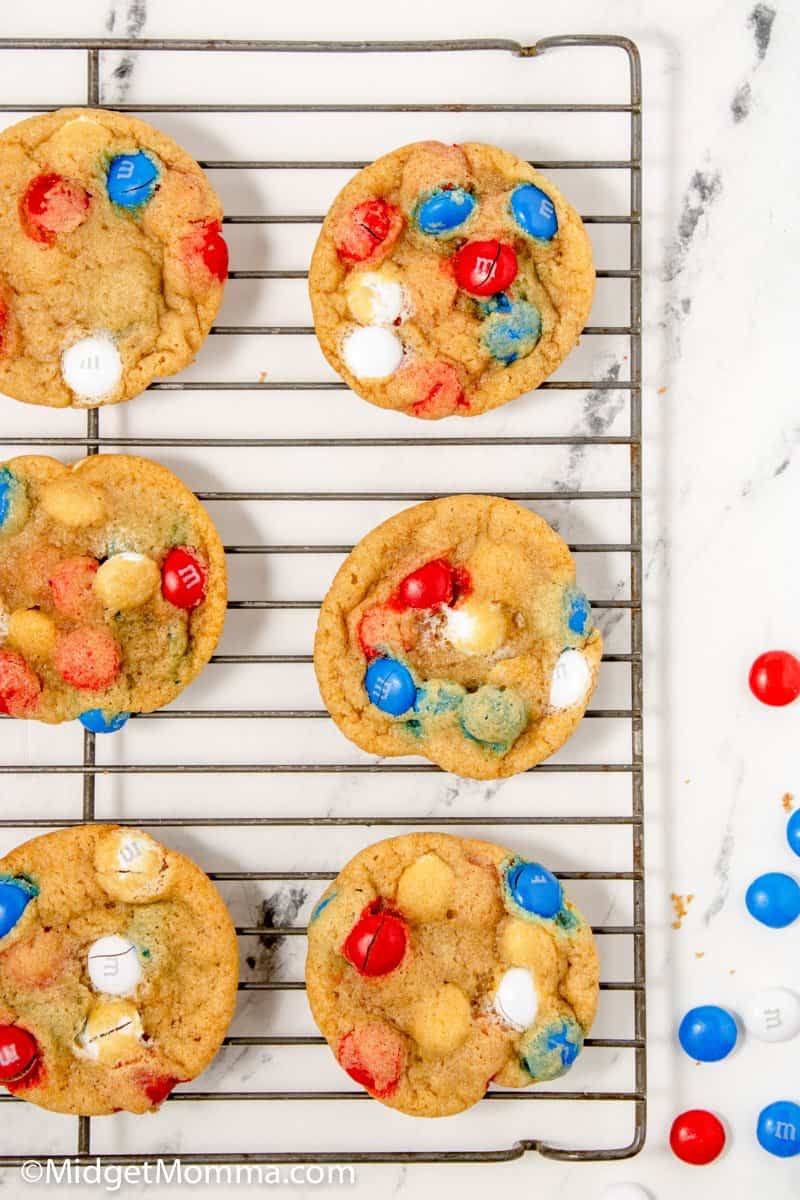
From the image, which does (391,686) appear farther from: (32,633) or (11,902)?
(11,902)

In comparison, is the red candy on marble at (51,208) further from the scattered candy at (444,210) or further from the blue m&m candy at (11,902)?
the blue m&m candy at (11,902)

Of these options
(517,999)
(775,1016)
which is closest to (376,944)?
(517,999)

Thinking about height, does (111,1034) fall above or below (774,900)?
below

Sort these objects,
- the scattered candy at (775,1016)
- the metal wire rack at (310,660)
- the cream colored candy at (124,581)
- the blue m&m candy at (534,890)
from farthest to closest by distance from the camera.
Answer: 1. the scattered candy at (775,1016)
2. the metal wire rack at (310,660)
3. the blue m&m candy at (534,890)
4. the cream colored candy at (124,581)

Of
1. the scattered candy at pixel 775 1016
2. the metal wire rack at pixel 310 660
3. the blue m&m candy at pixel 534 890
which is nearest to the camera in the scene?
the blue m&m candy at pixel 534 890

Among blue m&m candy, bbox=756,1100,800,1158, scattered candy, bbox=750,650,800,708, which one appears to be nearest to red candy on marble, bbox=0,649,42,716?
scattered candy, bbox=750,650,800,708

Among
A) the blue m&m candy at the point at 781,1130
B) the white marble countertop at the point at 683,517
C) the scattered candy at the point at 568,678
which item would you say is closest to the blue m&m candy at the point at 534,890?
the white marble countertop at the point at 683,517
